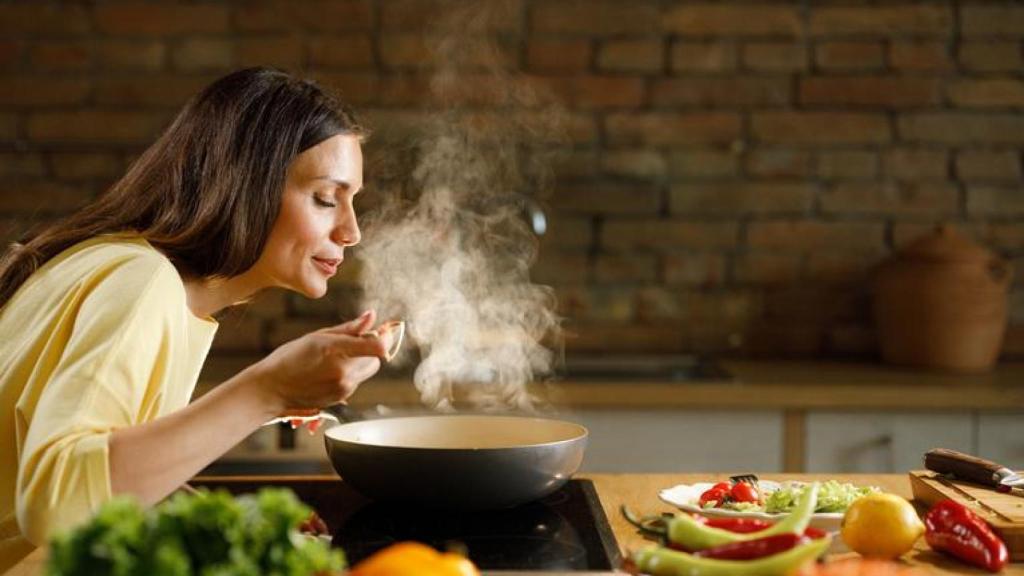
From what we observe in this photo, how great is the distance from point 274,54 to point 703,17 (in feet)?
4.05

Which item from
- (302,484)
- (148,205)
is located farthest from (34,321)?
(302,484)

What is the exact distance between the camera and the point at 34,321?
1414mm

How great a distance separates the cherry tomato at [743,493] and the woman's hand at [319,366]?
468 millimetres

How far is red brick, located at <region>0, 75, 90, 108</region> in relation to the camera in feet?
11.3

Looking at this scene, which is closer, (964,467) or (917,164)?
(964,467)

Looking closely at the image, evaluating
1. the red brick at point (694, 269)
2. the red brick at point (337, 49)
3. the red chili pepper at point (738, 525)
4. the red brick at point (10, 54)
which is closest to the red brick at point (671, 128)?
the red brick at point (694, 269)

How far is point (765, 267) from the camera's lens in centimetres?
349

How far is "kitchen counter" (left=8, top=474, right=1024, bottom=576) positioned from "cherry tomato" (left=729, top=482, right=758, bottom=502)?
11cm

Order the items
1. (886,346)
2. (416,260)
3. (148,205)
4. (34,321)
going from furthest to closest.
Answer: (886,346)
(416,260)
(148,205)
(34,321)

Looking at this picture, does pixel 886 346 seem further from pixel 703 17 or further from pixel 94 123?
pixel 94 123

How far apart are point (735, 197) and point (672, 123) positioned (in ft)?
0.92

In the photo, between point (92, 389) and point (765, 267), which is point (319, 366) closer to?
point (92, 389)

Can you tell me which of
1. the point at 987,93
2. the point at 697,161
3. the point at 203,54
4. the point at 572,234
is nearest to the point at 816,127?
the point at 697,161

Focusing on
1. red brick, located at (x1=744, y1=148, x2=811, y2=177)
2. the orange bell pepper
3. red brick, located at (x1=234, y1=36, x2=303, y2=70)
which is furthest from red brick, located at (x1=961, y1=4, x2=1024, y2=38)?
the orange bell pepper
